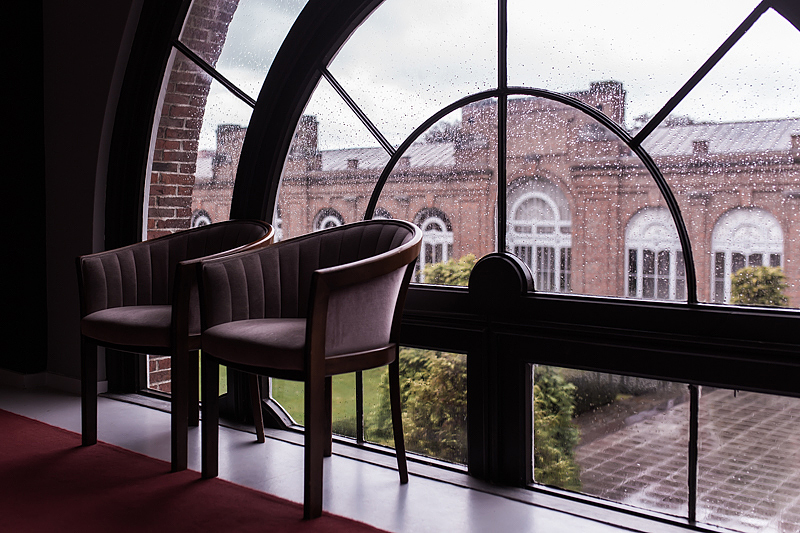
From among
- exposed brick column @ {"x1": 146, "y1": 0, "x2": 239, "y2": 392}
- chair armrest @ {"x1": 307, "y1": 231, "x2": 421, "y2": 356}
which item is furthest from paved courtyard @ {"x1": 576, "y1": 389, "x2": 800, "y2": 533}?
exposed brick column @ {"x1": 146, "y1": 0, "x2": 239, "y2": 392}

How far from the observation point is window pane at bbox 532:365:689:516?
2273 mm

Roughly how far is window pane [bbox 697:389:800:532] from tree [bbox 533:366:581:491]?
1.48 feet

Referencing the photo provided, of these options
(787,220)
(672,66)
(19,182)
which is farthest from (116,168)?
(787,220)

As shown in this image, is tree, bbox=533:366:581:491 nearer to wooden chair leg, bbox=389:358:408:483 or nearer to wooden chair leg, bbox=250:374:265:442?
wooden chair leg, bbox=389:358:408:483

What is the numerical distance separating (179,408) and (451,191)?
4.63ft

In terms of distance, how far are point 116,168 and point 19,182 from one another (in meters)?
0.69

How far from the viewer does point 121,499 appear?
8.11 ft

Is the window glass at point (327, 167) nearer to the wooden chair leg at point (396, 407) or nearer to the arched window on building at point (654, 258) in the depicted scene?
the wooden chair leg at point (396, 407)

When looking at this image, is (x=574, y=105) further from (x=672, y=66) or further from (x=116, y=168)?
(x=116, y=168)

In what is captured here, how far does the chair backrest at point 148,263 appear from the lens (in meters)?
3.14

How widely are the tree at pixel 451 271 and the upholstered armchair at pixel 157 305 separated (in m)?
0.75

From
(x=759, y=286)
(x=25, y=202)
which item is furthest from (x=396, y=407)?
(x=25, y=202)

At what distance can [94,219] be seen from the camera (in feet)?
13.2

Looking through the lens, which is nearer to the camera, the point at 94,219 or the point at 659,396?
the point at 659,396
